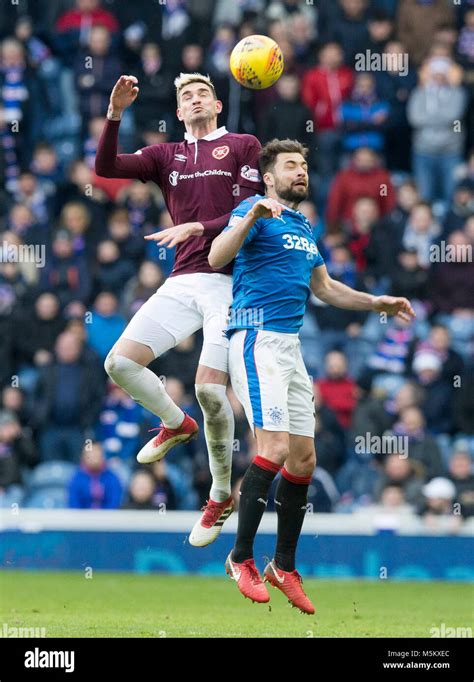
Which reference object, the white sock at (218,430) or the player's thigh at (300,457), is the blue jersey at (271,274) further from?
the player's thigh at (300,457)

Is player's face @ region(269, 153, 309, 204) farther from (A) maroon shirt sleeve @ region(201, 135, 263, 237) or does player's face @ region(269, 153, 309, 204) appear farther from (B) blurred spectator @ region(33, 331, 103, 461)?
(B) blurred spectator @ region(33, 331, 103, 461)

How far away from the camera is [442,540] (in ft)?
52.0

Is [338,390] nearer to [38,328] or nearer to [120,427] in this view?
[120,427]

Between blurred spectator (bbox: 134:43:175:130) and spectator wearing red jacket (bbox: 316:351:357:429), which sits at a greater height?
blurred spectator (bbox: 134:43:175:130)

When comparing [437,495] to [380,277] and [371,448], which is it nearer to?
[371,448]

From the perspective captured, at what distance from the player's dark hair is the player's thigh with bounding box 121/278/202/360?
1.11 m

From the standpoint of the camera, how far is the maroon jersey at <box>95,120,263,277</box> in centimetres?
1097

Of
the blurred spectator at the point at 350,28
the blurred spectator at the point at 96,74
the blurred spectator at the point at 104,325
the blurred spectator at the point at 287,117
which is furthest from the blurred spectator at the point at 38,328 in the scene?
the blurred spectator at the point at 350,28

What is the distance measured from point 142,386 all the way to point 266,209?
1.88 meters

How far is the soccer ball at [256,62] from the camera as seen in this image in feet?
35.4

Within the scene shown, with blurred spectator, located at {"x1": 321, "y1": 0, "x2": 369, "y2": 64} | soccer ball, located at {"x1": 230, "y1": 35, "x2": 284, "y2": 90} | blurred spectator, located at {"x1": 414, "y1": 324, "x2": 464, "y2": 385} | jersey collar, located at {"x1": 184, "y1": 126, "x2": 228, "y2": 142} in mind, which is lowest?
blurred spectator, located at {"x1": 414, "y1": 324, "x2": 464, "y2": 385}

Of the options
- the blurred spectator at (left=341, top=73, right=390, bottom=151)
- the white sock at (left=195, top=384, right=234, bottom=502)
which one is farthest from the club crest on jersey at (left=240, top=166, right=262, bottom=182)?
the blurred spectator at (left=341, top=73, right=390, bottom=151)

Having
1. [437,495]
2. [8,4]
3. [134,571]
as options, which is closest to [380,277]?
[437,495]

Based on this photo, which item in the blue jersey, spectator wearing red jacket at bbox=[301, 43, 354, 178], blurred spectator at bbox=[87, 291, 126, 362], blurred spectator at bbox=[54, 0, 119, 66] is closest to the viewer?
the blue jersey
